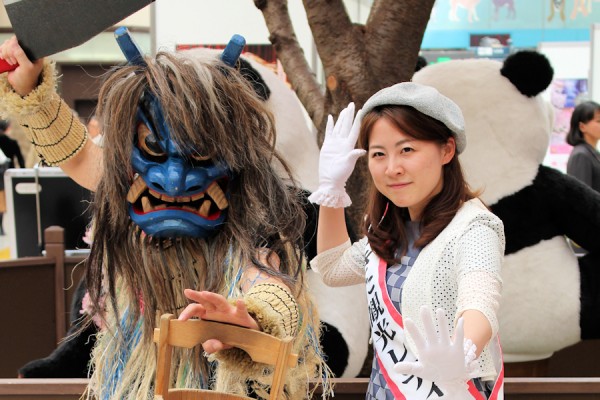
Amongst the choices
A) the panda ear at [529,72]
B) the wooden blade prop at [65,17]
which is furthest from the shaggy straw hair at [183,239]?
the panda ear at [529,72]

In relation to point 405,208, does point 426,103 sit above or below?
above

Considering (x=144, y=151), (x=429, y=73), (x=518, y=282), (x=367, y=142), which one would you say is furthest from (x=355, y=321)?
(x=144, y=151)

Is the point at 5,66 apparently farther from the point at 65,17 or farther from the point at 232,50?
the point at 232,50

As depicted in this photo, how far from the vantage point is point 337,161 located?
179 centimetres

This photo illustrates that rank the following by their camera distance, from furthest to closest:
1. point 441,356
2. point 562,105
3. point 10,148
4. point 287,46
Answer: point 10,148, point 562,105, point 287,46, point 441,356

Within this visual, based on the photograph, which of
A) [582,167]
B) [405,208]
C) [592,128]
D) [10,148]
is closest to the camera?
[405,208]

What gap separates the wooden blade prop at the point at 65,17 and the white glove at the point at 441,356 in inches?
33.4

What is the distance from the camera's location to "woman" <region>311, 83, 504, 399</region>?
1.55 m

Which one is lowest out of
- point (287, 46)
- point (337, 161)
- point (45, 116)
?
point (337, 161)

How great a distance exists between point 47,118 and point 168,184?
1.61ft

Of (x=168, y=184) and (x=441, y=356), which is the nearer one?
(x=441, y=356)

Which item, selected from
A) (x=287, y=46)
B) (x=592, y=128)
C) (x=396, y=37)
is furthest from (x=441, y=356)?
(x=592, y=128)

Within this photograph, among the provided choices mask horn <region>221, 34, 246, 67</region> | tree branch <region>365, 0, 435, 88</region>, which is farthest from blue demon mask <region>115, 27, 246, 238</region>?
tree branch <region>365, 0, 435, 88</region>

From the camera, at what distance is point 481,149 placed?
3.19 metres
